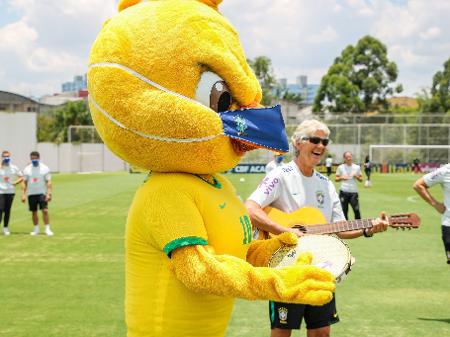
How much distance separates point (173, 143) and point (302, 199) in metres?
1.97

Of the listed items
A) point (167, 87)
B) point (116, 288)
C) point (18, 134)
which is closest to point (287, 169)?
point (167, 87)

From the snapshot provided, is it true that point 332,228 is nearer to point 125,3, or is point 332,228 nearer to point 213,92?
point 213,92

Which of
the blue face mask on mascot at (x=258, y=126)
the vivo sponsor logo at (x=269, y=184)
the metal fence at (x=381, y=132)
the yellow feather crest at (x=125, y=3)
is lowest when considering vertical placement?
the vivo sponsor logo at (x=269, y=184)

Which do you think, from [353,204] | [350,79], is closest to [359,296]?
[353,204]

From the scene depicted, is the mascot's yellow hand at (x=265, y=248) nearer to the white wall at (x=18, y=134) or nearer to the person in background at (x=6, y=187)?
the person in background at (x=6, y=187)

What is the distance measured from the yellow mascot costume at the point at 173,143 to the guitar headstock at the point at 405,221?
1974 mm

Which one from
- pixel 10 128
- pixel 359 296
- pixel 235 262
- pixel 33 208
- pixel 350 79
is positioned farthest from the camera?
pixel 350 79

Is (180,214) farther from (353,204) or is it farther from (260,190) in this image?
(353,204)

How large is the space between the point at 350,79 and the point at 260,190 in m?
60.0

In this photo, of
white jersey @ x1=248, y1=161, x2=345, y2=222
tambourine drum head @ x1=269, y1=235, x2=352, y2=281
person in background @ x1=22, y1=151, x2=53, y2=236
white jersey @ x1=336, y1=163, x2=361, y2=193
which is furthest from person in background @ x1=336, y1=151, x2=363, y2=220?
tambourine drum head @ x1=269, y1=235, x2=352, y2=281

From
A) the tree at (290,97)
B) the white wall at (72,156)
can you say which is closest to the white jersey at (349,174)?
the white wall at (72,156)

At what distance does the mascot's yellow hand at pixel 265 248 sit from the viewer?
386 cm

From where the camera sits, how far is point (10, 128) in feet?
148

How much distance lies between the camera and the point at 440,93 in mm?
64250
